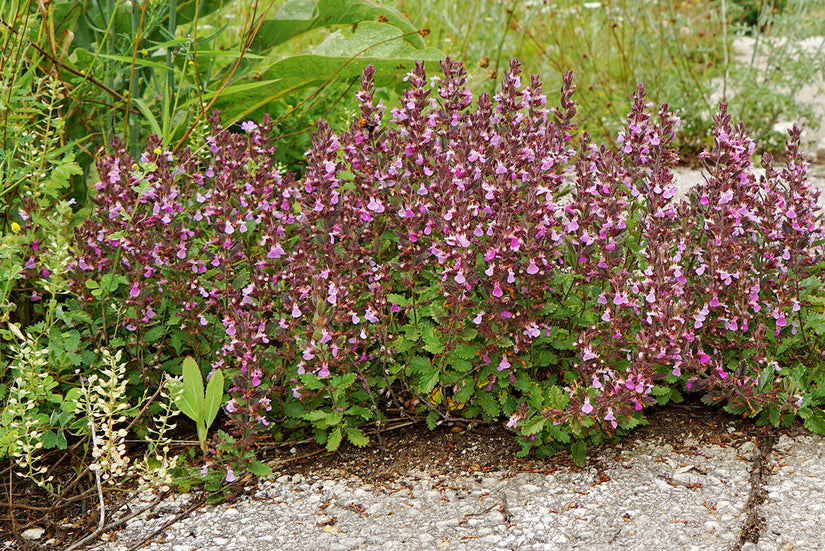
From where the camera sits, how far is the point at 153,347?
281cm

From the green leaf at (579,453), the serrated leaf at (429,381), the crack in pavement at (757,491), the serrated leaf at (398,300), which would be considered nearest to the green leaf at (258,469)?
the serrated leaf at (429,381)

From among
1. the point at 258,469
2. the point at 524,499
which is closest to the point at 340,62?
the point at 258,469

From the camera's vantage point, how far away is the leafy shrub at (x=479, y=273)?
2283 mm

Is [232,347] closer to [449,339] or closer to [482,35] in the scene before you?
[449,339]

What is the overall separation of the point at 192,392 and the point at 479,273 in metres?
0.91

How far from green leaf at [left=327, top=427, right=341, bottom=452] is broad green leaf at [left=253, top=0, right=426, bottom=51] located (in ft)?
7.39

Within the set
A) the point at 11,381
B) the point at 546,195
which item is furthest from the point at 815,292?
the point at 11,381

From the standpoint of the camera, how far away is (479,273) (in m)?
2.37

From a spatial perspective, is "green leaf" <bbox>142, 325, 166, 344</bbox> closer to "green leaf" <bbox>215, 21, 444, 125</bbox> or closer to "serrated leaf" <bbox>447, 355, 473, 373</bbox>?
"serrated leaf" <bbox>447, 355, 473, 373</bbox>

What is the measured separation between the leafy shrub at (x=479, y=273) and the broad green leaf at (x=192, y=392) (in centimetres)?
14

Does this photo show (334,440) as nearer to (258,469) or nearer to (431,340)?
(258,469)

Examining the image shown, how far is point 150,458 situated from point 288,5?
2471 mm

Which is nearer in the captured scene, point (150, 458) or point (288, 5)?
point (150, 458)

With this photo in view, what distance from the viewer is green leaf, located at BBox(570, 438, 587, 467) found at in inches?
93.4
